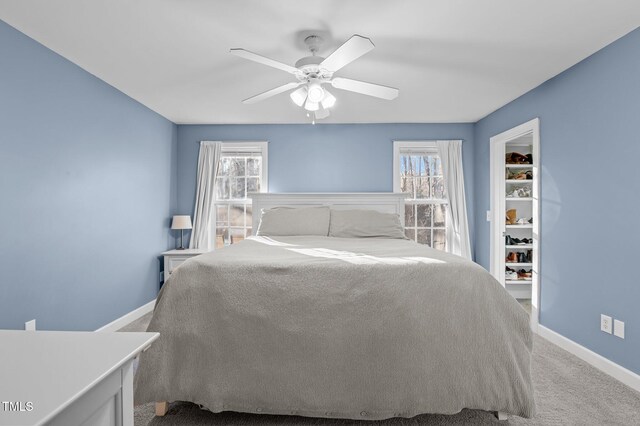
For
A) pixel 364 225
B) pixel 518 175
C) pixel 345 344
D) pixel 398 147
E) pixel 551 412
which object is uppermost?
pixel 398 147

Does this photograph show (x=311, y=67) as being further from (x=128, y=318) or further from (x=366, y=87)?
(x=128, y=318)

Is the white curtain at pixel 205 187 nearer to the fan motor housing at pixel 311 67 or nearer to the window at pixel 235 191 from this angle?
the window at pixel 235 191

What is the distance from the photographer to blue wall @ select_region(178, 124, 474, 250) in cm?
461

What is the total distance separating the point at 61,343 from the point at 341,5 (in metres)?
2.06

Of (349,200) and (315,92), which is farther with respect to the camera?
(349,200)

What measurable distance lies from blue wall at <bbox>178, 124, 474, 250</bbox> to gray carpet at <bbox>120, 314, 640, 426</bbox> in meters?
2.54

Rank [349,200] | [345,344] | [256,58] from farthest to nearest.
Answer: [349,200] → [256,58] → [345,344]

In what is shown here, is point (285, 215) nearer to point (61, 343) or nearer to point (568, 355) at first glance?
point (568, 355)

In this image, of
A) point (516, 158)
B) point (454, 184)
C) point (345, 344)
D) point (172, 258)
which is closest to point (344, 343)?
point (345, 344)

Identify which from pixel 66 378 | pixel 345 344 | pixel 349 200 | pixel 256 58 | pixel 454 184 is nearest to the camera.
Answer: pixel 66 378

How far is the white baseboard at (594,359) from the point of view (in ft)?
7.34

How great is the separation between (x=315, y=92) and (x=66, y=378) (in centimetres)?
216

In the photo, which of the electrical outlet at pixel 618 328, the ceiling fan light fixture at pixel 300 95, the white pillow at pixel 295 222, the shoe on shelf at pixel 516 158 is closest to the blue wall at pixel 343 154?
the shoe on shelf at pixel 516 158

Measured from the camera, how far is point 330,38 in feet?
7.82
